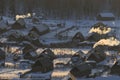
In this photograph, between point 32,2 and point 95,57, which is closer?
point 95,57

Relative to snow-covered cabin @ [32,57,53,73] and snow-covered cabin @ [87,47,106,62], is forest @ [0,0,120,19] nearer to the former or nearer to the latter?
snow-covered cabin @ [87,47,106,62]

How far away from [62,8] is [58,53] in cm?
3103

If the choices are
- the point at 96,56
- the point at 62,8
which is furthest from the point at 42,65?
the point at 62,8

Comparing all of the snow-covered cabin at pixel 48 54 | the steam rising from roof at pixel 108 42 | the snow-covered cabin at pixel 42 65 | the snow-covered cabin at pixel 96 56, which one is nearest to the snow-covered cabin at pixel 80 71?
the snow-covered cabin at pixel 42 65

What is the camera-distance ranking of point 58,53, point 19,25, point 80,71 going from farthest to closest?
point 19,25 < point 58,53 < point 80,71

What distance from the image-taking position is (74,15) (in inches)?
2147

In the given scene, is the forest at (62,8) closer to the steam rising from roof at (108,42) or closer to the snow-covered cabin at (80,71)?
the steam rising from roof at (108,42)

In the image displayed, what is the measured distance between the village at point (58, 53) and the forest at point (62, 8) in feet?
35.9

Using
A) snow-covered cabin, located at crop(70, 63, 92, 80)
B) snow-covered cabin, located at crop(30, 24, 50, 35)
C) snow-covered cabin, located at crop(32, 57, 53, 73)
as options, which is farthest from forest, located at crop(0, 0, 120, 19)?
snow-covered cabin, located at crop(70, 63, 92, 80)

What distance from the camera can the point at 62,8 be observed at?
6159 cm

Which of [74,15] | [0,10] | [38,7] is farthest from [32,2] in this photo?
[74,15]

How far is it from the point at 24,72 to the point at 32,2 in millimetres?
45648

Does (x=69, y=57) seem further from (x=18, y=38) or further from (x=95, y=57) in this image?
(x=18, y=38)

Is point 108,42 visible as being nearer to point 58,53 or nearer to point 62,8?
point 58,53
